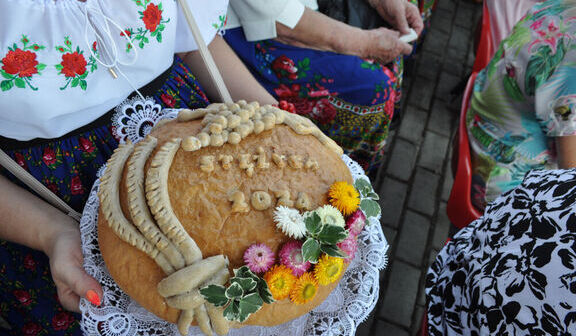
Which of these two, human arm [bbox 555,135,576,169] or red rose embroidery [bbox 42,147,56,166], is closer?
red rose embroidery [bbox 42,147,56,166]

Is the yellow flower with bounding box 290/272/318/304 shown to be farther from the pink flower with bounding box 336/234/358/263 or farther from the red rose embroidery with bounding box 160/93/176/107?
the red rose embroidery with bounding box 160/93/176/107

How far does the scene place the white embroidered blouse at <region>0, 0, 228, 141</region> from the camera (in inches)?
35.0

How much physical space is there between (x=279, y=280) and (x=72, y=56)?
29.4 inches

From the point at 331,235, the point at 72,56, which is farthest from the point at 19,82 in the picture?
the point at 331,235

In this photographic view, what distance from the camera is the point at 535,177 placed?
1166 mm

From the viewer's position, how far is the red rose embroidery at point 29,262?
1.24 m

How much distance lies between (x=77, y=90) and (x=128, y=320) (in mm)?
590

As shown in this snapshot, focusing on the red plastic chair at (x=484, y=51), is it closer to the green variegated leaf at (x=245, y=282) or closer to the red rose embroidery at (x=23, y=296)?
the green variegated leaf at (x=245, y=282)

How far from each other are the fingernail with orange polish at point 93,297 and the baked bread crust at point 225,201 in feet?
0.25

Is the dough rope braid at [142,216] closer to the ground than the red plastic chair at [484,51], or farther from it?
closer to the ground

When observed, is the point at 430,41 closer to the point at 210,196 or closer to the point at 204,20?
the point at 204,20

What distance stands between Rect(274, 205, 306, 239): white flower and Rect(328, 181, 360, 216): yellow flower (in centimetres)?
11

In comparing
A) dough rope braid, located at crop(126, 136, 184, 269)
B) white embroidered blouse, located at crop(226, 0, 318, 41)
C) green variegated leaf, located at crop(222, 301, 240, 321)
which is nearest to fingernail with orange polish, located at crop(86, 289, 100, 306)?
dough rope braid, located at crop(126, 136, 184, 269)

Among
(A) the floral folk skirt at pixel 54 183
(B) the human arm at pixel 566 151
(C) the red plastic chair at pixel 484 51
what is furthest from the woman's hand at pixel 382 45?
(A) the floral folk skirt at pixel 54 183
